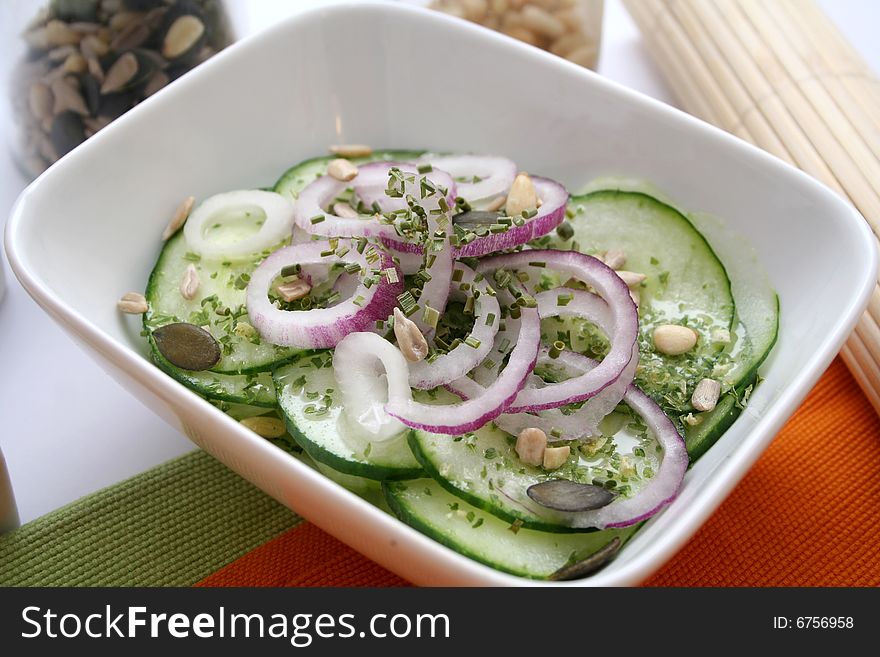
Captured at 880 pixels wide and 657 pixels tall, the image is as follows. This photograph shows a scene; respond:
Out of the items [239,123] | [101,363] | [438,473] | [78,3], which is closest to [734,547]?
[438,473]

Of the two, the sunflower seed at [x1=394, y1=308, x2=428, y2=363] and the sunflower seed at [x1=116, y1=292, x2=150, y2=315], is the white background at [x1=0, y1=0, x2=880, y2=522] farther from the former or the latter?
the sunflower seed at [x1=394, y1=308, x2=428, y2=363]

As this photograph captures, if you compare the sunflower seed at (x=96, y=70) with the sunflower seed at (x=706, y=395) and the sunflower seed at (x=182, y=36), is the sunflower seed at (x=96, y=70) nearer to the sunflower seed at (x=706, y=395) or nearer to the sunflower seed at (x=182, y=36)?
the sunflower seed at (x=182, y=36)

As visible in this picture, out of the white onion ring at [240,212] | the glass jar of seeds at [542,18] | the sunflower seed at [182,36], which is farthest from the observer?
the glass jar of seeds at [542,18]

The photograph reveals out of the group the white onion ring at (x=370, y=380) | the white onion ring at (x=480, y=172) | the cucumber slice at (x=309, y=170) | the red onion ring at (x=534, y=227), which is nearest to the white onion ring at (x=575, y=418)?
the white onion ring at (x=370, y=380)

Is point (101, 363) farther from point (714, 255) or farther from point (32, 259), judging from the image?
point (714, 255)

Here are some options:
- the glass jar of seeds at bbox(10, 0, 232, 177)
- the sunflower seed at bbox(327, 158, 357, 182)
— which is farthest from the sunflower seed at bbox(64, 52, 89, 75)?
the sunflower seed at bbox(327, 158, 357, 182)

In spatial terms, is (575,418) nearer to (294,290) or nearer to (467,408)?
(467,408)

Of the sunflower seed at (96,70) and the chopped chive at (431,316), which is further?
the sunflower seed at (96,70)
